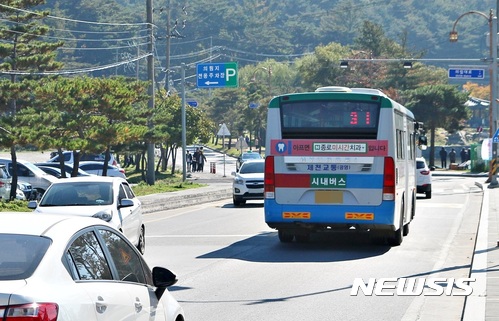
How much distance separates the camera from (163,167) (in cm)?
7550

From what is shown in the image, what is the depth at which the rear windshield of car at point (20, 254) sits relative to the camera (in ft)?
18.2

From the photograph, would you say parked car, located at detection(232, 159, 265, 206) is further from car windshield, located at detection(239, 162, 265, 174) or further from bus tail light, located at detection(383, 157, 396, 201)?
bus tail light, located at detection(383, 157, 396, 201)

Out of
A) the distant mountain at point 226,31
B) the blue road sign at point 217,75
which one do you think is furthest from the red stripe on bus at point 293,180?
the distant mountain at point 226,31

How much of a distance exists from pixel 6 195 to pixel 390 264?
1915 centimetres

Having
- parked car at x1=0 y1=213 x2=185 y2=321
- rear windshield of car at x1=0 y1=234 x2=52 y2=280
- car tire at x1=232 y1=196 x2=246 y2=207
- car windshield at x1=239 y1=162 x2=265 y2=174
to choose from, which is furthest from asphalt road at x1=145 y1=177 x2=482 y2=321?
car windshield at x1=239 y1=162 x2=265 y2=174

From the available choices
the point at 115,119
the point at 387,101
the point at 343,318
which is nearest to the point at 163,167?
the point at 115,119

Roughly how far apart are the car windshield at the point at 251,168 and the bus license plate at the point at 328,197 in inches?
658

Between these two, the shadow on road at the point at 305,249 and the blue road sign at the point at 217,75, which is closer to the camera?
the shadow on road at the point at 305,249

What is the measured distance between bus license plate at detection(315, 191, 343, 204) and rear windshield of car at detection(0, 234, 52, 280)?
13.6 meters

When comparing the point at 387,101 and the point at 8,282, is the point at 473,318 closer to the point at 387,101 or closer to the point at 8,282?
the point at 8,282

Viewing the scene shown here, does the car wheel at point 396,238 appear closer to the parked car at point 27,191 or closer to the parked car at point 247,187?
the parked car at point 247,187

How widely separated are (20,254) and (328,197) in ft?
45.2

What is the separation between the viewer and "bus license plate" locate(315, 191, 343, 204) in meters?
19.3

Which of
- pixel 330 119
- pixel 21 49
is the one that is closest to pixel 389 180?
pixel 330 119
